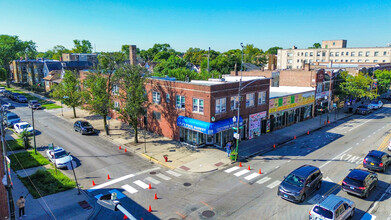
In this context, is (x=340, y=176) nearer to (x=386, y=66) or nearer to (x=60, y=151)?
(x=60, y=151)

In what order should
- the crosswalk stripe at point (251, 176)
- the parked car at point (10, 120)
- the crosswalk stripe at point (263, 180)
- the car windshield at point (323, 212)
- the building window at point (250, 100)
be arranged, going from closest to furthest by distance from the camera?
1. the car windshield at point (323, 212)
2. the crosswalk stripe at point (263, 180)
3. the crosswalk stripe at point (251, 176)
4. the building window at point (250, 100)
5. the parked car at point (10, 120)

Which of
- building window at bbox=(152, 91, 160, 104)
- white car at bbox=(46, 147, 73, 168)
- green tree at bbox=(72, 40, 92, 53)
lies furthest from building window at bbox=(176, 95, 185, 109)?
green tree at bbox=(72, 40, 92, 53)

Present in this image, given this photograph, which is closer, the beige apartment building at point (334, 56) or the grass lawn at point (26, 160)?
the grass lawn at point (26, 160)

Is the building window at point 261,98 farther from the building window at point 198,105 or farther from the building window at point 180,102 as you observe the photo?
the building window at point 180,102

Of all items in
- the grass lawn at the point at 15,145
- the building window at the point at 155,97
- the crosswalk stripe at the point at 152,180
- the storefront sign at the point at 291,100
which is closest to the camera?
the crosswalk stripe at the point at 152,180

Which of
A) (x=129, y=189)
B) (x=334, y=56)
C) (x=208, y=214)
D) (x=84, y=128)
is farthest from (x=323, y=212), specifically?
(x=334, y=56)

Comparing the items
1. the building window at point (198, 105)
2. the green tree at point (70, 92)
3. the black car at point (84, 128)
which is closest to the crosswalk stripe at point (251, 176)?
the building window at point (198, 105)
